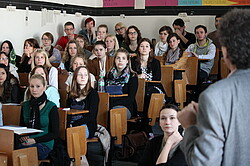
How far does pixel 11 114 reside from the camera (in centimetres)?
494

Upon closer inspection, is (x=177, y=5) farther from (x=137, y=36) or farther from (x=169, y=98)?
(x=169, y=98)

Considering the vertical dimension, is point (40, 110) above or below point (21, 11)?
below

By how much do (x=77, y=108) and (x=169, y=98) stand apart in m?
2.10

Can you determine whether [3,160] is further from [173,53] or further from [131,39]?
[131,39]

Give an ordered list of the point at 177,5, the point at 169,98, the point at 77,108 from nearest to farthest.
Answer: the point at 77,108, the point at 169,98, the point at 177,5

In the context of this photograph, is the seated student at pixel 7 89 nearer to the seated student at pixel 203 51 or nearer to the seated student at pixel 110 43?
the seated student at pixel 110 43

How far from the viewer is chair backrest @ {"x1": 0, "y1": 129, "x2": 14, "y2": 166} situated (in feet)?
13.4

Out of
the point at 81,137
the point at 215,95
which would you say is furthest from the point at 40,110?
the point at 215,95

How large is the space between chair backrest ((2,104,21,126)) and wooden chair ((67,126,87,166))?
0.61m

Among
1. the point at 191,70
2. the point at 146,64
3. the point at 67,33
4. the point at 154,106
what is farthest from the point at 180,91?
the point at 67,33

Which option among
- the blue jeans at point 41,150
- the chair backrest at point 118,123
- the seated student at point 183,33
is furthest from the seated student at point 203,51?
the blue jeans at point 41,150

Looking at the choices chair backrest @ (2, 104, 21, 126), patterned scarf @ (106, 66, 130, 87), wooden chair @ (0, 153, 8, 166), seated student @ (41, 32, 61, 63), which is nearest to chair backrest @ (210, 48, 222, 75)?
patterned scarf @ (106, 66, 130, 87)

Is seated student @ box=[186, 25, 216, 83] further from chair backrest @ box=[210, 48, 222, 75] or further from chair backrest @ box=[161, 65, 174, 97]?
chair backrest @ box=[161, 65, 174, 97]

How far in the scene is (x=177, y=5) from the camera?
30.7ft
